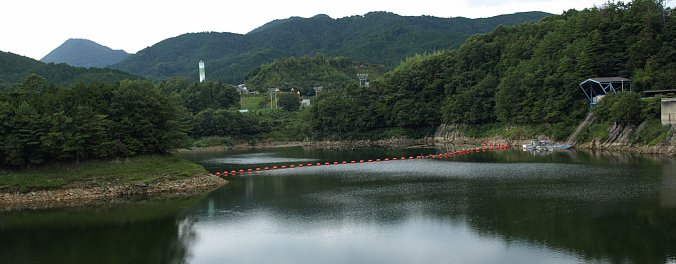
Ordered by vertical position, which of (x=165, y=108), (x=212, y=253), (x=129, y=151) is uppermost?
(x=165, y=108)

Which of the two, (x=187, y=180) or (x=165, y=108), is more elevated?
(x=165, y=108)

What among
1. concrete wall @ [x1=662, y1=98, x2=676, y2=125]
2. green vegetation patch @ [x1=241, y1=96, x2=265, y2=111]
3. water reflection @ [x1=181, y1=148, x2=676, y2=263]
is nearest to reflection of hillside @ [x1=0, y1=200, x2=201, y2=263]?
water reflection @ [x1=181, y1=148, x2=676, y2=263]

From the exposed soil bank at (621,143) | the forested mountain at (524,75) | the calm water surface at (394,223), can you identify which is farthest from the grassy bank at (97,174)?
the forested mountain at (524,75)

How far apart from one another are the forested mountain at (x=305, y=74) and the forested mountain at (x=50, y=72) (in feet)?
126

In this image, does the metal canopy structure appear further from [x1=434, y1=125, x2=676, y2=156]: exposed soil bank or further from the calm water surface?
the calm water surface

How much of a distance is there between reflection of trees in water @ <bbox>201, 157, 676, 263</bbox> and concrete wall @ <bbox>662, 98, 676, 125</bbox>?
6.83 m

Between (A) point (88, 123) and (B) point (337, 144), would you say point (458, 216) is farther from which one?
(B) point (337, 144)

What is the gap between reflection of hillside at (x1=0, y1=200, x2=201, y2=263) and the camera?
87.0 feet

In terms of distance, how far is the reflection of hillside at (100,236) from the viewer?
2653cm

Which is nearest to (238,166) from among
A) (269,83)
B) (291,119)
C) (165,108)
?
(165,108)

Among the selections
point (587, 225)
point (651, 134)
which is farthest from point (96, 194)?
point (651, 134)

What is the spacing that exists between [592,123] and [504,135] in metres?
14.7

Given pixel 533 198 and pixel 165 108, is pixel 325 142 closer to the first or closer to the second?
pixel 165 108

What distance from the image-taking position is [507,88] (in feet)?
262
